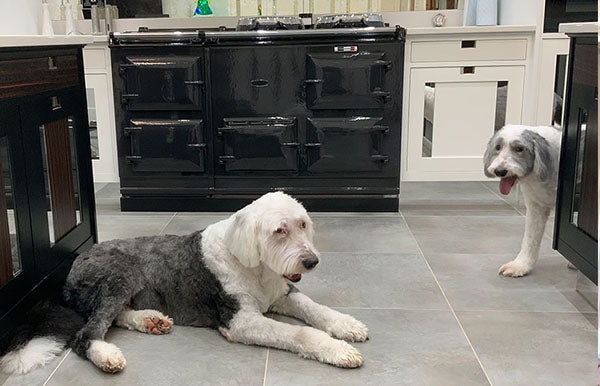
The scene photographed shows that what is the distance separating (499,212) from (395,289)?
1.38 meters

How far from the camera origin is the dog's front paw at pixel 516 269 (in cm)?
247

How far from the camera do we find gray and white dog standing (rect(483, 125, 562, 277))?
2.29 meters

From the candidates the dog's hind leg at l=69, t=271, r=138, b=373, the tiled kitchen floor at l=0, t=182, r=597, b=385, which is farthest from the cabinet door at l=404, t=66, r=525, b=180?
the dog's hind leg at l=69, t=271, r=138, b=373

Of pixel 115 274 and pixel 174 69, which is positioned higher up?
pixel 174 69

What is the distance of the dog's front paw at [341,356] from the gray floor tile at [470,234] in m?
1.11

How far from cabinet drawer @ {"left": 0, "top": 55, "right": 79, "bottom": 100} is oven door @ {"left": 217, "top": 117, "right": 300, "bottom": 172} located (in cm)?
119

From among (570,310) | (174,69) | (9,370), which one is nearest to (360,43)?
(174,69)

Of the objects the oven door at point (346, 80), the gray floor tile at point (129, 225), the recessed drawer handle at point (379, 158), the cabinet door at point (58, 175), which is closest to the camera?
the cabinet door at point (58, 175)

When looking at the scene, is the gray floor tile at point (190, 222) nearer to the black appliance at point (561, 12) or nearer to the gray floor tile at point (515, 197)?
the gray floor tile at point (515, 197)

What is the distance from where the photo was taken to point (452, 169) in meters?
3.56

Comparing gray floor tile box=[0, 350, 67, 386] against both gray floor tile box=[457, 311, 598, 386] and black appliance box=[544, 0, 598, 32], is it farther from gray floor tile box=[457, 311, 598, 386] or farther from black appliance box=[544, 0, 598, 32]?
black appliance box=[544, 0, 598, 32]

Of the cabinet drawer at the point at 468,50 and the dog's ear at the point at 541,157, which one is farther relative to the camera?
the cabinet drawer at the point at 468,50

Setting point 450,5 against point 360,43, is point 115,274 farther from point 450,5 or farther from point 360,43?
point 450,5

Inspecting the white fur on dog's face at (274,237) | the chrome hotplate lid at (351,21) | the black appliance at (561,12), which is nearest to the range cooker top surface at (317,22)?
the chrome hotplate lid at (351,21)
